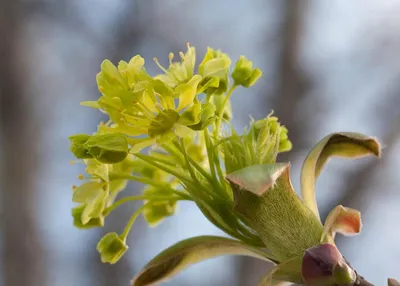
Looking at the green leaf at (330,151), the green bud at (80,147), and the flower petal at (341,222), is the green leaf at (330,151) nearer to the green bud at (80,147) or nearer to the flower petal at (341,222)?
the flower petal at (341,222)

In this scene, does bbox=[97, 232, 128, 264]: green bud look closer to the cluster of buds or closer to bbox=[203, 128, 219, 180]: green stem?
the cluster of buds

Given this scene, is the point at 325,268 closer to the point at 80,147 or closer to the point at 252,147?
the point at 252,147

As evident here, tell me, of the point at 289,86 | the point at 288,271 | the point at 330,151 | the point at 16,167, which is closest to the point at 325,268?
the point at 288,271

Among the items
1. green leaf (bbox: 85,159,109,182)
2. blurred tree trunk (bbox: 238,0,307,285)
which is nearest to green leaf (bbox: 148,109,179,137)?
green leaf (bbox: 85,159,109,182)

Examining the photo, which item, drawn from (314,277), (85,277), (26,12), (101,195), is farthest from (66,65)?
(314,277)

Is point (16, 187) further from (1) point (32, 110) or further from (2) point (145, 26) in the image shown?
(2) point (145, 26)
